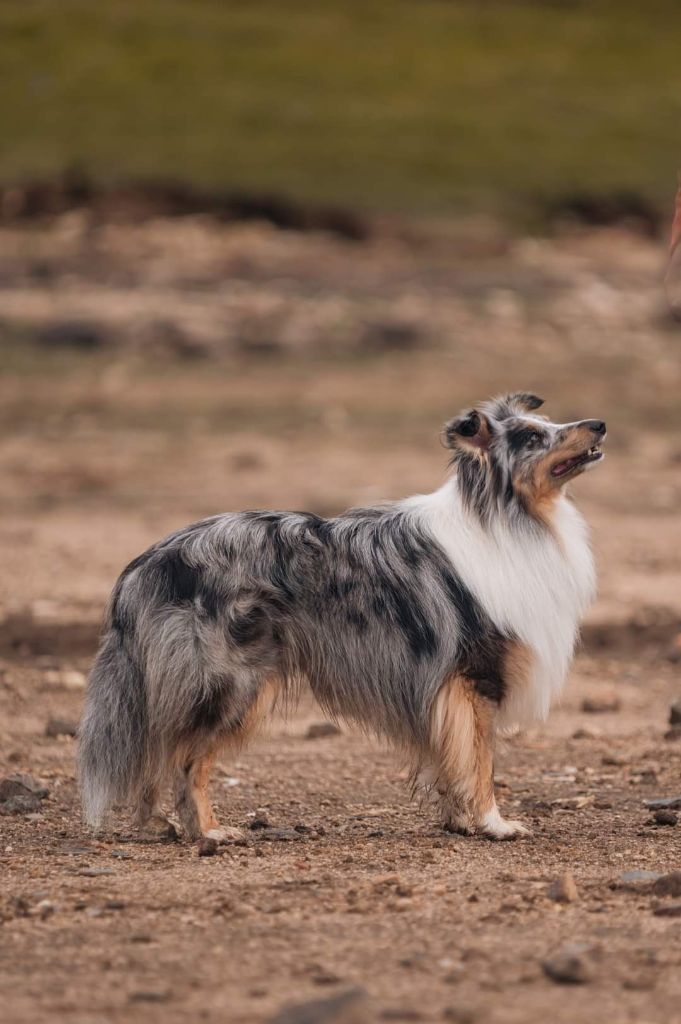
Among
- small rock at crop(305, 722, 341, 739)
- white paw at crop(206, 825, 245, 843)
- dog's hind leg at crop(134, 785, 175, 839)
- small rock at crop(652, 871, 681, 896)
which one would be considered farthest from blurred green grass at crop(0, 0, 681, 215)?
small rock at crop(652, 871, 681, 896)

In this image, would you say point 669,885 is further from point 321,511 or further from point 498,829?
point 321,511

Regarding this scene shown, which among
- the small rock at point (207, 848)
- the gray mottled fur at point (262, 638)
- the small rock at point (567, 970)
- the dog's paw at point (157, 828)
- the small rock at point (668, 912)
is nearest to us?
the small rock at point (567, 970)

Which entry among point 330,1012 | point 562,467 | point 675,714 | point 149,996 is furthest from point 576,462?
point 330,1012

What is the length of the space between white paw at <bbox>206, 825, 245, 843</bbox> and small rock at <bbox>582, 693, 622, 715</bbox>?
298 centimetres

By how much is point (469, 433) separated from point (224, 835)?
1.75 metres

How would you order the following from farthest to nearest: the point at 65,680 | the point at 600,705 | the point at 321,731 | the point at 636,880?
the point at 65,680, the point at 600,705, the point at 321,731, the point at 636,880

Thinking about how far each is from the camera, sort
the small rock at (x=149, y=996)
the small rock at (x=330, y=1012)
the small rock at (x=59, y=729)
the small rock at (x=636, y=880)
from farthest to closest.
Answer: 1. the small rock at (x=59, y=729)
2. the small rock at (x=636, y=880)
3. the small rock at (x=149, y=996)
4. the small rock at (x=330, y=1012)

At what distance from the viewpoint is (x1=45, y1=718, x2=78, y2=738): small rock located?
855 cm

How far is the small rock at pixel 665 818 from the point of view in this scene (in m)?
6.99

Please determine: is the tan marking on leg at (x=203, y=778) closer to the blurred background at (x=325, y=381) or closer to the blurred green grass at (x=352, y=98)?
the blurred background at (x=325, y=381)

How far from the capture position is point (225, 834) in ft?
22.1

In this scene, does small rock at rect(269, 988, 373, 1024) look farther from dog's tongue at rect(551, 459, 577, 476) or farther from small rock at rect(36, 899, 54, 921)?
dog's tongue at rect(551, 459, 577, 476)

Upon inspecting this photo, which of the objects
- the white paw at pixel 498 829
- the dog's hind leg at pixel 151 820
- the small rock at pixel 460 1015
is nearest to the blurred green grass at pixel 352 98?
the dog's hind leg at pixel 151 820

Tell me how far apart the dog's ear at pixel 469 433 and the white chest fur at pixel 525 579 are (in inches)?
8.5
